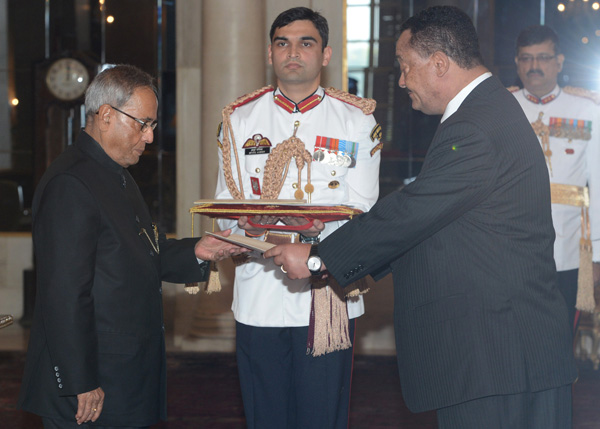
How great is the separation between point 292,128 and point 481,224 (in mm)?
1157

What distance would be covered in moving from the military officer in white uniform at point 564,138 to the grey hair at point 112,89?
2.35 metres

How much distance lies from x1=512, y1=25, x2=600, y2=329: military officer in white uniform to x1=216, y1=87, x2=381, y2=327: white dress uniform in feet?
4.39

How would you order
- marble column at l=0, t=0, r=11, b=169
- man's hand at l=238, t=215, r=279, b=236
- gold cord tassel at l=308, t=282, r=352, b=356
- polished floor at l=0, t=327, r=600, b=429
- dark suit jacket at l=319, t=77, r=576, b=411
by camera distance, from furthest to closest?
marble column at l=0, t=0, r=11, b=169 → polished floor at l=0, t=327, r=600, b=429 → gold cord tassel at l=308, t=282, r=352, b=356 → man's hand at l=238, t=215, r=279, b=236 → dark suit jacket at l=319, t=77, r=576, b=411

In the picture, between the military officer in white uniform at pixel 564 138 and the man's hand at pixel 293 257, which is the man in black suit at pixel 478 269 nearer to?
the man's hand at pixel 293 257

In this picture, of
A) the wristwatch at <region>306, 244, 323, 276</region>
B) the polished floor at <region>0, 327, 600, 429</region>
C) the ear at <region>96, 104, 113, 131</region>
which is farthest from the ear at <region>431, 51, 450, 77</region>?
the polished floor at <region>0, 327, 600, 429</region>

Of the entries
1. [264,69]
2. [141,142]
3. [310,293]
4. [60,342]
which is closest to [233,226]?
[310,293]

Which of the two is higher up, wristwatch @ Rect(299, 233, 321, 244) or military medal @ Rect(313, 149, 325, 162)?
military medal @ Rect(313, 149, 325, 162)

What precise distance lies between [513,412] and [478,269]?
1.35 feet

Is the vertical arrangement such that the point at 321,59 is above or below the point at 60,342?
above

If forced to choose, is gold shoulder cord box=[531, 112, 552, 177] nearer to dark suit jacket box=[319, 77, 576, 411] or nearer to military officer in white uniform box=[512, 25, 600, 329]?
military officer in white uniform box=[512, 25, 600, 329]

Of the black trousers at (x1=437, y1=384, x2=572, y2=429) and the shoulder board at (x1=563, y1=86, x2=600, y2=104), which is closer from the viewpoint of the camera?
the black trousers at (x1=437, y1=384, x2=572, y2=429)

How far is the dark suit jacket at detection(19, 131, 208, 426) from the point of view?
2.24 meters

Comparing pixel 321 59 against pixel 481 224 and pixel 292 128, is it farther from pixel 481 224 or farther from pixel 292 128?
pixel 481 224

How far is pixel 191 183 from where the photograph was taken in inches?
268
